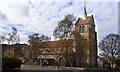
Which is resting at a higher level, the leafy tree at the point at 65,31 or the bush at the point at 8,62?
the leafy tree at the point at 65,31

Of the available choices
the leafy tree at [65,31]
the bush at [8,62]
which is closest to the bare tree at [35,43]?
the leafy tree at [65,31]

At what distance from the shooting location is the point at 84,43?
37781 mm

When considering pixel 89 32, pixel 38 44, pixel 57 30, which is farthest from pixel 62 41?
pixel 89 32

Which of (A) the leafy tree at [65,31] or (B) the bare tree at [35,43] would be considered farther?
(B) the bare tree at [35,43]

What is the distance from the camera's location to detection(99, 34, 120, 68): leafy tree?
46.9 m

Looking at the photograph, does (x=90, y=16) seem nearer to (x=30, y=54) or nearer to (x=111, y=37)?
(x=111, y=37)

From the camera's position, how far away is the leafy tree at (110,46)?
46.9m

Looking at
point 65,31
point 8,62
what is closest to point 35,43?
point 65,31

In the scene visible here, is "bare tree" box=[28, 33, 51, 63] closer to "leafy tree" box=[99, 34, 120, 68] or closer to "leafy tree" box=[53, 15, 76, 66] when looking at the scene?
"leafy tree" box=[53, 15, 76, 66]

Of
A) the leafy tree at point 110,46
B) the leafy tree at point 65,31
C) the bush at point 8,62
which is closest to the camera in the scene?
the bush at point 8,62

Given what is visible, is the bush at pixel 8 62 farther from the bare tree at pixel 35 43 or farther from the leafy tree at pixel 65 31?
the bare tree at pixel 35 43

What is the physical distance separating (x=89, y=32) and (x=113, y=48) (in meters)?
11.4

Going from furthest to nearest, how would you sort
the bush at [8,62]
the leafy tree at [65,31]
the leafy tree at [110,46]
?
the leafy tree at [110,46], the leafy tree at [65,31], the bush at [8,62]

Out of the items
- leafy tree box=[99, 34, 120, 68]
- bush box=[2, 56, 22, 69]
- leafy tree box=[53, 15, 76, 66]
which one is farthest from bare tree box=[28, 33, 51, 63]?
bush box=[2, 56, 22, 69]
